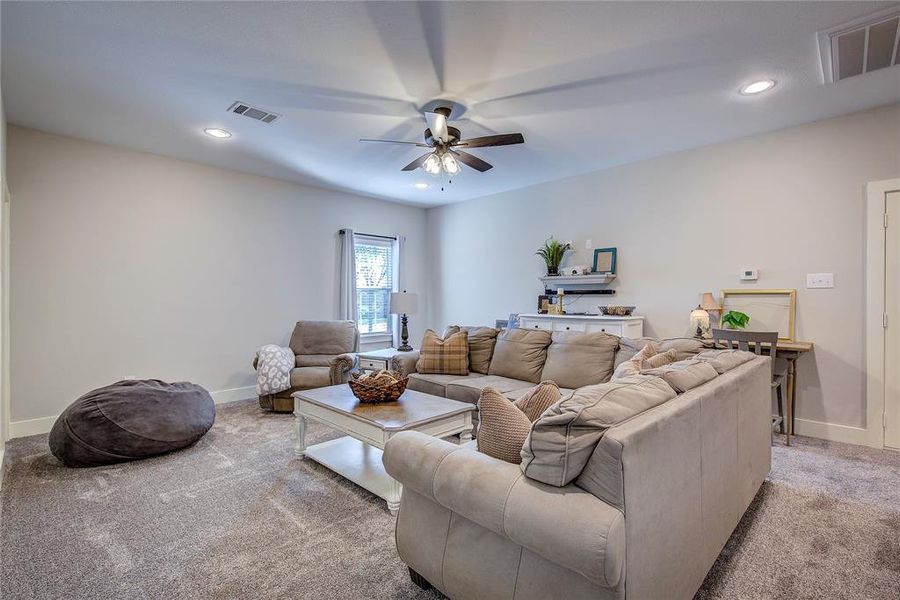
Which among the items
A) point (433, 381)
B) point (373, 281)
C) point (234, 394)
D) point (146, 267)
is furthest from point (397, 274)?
point (146, 267)

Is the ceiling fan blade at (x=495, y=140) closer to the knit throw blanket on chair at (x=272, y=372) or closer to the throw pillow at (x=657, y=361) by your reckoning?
the throw pillow at (x=657, y=361)

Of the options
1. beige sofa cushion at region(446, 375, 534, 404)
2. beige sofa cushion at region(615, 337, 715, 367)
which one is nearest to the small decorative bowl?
beige sofa cushion at region(615, 337, 715, 367)

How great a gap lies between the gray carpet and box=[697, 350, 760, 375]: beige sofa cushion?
0.82 m

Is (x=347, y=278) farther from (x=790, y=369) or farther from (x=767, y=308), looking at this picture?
(x=790, y=369)

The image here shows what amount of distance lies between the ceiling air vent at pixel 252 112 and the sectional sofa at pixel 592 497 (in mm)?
2869

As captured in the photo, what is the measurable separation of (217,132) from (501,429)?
370cm

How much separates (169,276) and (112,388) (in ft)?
5.26

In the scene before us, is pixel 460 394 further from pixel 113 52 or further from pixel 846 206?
pixel 846 206

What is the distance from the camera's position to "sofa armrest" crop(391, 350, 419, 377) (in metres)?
3.97

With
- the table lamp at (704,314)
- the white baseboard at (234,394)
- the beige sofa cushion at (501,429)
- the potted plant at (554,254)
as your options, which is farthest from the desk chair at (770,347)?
the white baseboard at (234,394)

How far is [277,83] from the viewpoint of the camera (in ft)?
9.37

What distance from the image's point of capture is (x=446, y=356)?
12.6ft

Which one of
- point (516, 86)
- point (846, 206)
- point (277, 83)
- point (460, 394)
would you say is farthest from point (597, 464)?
point (846, 206)

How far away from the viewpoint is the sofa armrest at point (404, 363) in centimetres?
397
